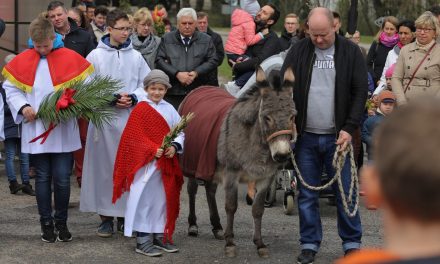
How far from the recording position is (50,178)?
8062 millimetres

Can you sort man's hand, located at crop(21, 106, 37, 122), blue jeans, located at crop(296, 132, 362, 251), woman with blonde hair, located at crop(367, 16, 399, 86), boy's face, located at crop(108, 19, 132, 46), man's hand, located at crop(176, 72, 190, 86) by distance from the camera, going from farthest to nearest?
woman with blonde hair, located at crop(367, 16, 399, 86), man's hand, located at crop(176, 72, 190, 86), boy's face, located at crop(108, 19, 132, 46), man's hand, located at crop(21, 106, 37, 122), blue jeans, located at crop(296, 132, 362, 251)

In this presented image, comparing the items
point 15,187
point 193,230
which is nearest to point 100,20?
point 15,187

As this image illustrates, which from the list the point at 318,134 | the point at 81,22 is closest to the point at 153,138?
the point at 318,134

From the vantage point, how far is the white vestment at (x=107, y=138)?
8.27 meters

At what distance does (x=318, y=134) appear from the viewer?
24.1ft

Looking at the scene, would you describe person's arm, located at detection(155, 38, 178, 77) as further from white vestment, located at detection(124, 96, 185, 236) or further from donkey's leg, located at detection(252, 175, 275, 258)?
donkey's leg, located at detection(252, 175, 275, 258)

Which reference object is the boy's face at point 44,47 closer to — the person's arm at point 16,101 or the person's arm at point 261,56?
the person's arm at point 16,101

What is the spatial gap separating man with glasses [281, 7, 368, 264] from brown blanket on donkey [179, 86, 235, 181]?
862mm

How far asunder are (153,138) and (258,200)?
105 cm

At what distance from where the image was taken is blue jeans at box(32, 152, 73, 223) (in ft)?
26.0

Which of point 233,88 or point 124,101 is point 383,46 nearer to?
point 233,88

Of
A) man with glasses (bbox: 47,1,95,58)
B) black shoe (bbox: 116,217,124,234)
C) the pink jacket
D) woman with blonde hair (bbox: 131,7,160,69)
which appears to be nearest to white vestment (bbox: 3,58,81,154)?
black shoe (bbox: 116,217,124,234)

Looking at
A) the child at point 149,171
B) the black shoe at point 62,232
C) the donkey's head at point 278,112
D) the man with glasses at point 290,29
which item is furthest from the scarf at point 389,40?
the black shoe at point 62,232

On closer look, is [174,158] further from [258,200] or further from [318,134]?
[318,134]
